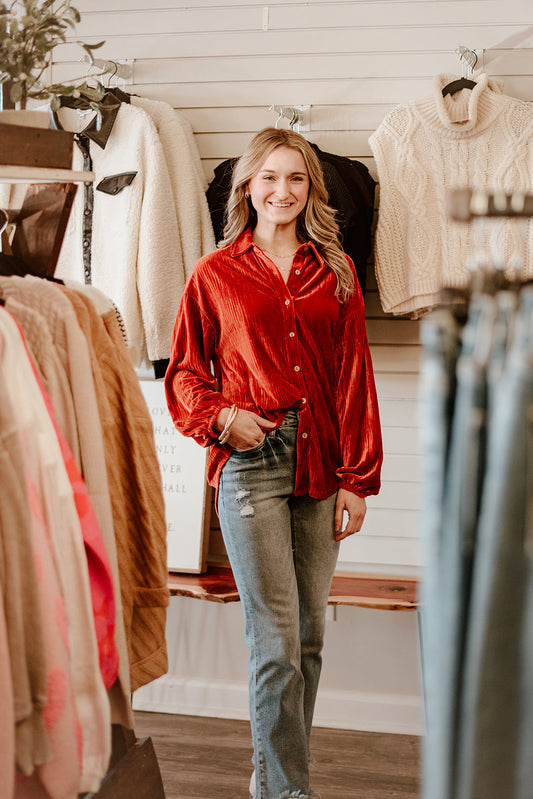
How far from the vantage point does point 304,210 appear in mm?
2322

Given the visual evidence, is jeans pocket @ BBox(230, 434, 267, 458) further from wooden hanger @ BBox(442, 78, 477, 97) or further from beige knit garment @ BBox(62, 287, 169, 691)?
wooden hanger @ BBox(442, 78, 477, 97)

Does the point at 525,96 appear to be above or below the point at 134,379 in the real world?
above

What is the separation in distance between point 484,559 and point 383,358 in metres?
2.14

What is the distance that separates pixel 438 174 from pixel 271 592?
150cm

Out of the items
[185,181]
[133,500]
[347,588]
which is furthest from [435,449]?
[185,181]

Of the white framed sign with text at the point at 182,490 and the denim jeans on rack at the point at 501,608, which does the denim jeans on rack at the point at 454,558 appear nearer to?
the denim jeans on rack at the point at 501,608

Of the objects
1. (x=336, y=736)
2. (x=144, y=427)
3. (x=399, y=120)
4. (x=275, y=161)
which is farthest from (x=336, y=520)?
(x=399, y=120)

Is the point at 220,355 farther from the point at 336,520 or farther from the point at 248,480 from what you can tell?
the point at 336,520

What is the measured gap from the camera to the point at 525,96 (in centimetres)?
291

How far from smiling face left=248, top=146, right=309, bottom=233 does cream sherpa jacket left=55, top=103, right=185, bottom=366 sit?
0.65 m

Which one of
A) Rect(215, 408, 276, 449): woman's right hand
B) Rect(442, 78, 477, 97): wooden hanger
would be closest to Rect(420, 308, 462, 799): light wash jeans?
Rect(215, 408, 276, 449): woman's right hand

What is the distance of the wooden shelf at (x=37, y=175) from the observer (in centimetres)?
139

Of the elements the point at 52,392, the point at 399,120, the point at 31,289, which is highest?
the point at 399,120

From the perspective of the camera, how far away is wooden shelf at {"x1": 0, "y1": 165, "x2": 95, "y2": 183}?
1394 millimetres
